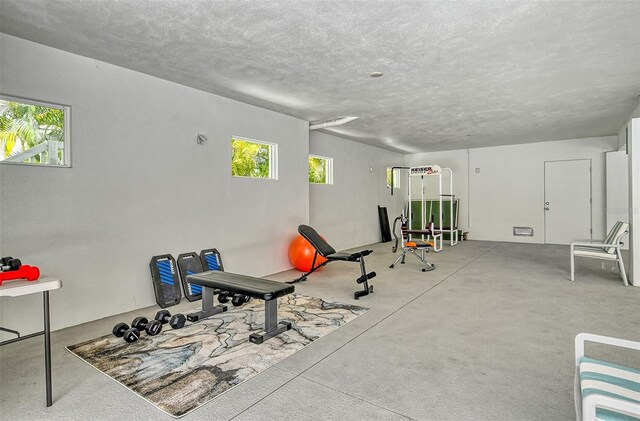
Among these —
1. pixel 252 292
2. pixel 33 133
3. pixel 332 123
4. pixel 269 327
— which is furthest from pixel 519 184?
pixel 33 133

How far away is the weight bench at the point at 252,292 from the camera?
292 cm

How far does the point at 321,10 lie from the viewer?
2576 millimetres

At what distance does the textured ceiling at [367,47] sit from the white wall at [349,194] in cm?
215

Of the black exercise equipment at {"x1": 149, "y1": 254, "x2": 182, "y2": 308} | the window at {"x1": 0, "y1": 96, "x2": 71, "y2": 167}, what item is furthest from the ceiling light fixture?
the window at {"x1": 0, "y1": 96, "x2": 71, "y2": 167}

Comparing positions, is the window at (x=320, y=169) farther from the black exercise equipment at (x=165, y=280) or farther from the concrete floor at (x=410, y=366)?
the black exercise equipment at (x=165, y=280)

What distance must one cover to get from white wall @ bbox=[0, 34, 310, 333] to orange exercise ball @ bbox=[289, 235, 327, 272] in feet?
2.31

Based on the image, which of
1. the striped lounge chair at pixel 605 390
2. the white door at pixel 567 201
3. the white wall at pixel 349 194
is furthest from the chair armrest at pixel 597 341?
the white door at pixel 567 201

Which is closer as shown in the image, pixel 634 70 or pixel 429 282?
pixel 634 70

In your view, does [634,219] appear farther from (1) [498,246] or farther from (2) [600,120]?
(1) [498,246]

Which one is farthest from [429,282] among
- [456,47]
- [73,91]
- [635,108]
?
[73,91]

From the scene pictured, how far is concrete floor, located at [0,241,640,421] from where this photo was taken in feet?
6.55

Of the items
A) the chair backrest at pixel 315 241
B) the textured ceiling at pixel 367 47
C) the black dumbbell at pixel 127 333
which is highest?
the textured ceiling at pixel 367 47

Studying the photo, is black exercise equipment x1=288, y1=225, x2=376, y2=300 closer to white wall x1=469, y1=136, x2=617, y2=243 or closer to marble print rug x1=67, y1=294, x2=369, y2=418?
marble print rug x1=67, y1=294, x2=369, y2=418

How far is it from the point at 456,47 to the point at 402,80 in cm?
97
